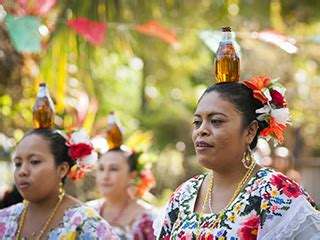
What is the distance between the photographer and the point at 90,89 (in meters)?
8.95

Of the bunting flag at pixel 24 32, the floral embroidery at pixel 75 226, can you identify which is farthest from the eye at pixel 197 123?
the bunting flag at pixel 24 32

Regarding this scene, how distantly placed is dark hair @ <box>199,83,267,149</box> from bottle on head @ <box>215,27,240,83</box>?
72mm

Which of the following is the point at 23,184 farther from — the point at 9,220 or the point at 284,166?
the point at 284,166

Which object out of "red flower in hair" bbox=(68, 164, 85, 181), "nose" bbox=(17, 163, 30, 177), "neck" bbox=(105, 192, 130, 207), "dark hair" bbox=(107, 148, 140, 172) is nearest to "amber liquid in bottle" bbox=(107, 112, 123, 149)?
"dark hair" bbox=(107, 148, 140, 172)

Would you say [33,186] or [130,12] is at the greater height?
[130,12]

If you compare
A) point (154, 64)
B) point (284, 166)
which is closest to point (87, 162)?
point (284, 166)

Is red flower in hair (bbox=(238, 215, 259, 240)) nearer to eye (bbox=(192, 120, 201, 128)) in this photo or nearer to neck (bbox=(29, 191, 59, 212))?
eye (bbox=(192, 120, 201, 128))

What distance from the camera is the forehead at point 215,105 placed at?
3.38 metres

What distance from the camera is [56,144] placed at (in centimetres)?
443

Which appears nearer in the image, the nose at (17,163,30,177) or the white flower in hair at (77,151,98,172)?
the nose at (17,163,30,177)

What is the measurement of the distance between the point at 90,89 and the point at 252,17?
367 cm

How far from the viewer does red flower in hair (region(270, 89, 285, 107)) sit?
11.6ft

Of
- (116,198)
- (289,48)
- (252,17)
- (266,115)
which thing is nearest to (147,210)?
(116,198)

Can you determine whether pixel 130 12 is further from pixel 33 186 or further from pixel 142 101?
pixel 142 101
